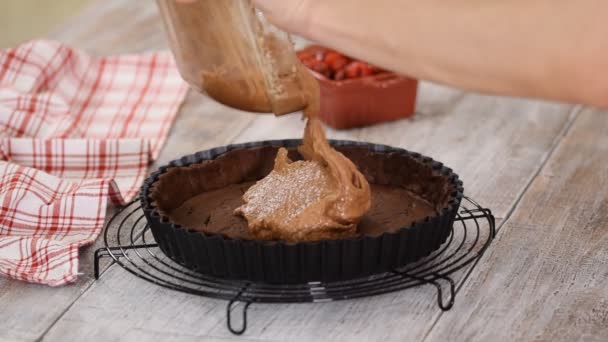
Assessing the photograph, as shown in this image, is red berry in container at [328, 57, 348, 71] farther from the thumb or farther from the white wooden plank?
the thumb

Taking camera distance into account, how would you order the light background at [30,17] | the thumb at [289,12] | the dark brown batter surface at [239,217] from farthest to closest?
the light background at [30,17]
the dark brown batter surface at [239,217]
the thumb at [289,12]

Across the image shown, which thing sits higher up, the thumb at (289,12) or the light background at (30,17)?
the thumb at (289,12)

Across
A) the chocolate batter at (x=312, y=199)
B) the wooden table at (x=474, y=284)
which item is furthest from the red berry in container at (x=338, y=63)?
the chocolate batter at (x=312, y=199)

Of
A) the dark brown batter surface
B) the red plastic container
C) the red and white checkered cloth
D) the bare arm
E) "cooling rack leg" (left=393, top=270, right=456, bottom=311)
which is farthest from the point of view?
the red plastic container

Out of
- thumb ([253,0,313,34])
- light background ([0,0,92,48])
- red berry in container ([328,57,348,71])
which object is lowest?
light background ([0,0,92,48])

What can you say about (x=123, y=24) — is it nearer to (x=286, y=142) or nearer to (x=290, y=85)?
(x=286, y=142)

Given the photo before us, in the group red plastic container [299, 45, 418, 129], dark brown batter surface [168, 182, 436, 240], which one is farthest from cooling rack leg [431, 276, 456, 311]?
red plastic container [299, 45, 418, 129]

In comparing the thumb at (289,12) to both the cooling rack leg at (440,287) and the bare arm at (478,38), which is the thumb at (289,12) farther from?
the cooling rack leg at (440,287)
